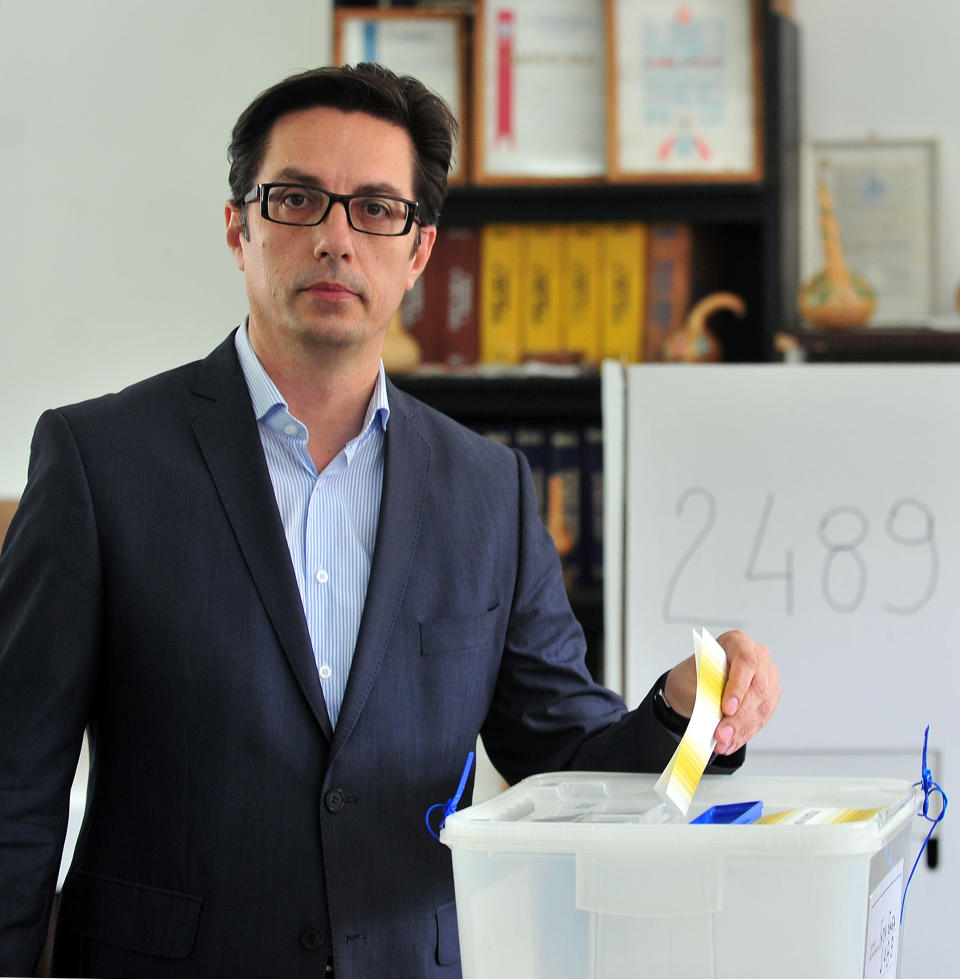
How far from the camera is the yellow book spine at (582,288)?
2158 mm

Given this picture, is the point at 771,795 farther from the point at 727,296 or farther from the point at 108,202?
the point at 108,202

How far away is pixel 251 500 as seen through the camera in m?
1.06

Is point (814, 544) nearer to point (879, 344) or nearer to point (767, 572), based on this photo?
point (767, 572)

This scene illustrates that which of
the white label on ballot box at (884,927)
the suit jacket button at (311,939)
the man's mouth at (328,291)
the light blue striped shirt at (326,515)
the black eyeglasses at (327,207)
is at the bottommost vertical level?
the suit jacket button at (311,939)

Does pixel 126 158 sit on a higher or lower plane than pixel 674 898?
higher

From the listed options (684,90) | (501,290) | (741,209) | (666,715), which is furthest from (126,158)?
(666,715)

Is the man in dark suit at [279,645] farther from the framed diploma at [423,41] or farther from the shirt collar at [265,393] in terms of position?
the framed diploma at [423,41]

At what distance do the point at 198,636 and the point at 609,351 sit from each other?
1.29m

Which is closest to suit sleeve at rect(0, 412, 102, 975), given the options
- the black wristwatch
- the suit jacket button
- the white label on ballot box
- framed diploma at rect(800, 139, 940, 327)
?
the suit jacket button

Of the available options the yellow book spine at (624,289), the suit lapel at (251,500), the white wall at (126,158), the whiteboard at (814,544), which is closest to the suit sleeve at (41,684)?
the suit lapel at (251,500)

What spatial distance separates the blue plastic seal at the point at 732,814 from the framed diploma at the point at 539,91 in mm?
1471

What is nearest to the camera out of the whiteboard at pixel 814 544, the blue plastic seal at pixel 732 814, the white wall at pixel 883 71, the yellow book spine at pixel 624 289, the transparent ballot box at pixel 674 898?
the transparent ballot box at pixel 674 898

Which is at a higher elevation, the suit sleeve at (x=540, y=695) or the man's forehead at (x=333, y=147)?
the man's forehead at (x=333, y=147)

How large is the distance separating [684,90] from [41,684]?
5.15ft
